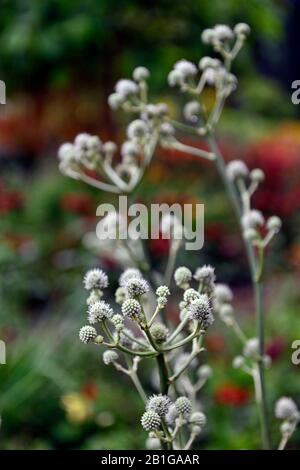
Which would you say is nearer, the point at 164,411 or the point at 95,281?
the point at 164,411

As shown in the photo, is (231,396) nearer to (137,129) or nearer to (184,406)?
(137,129)

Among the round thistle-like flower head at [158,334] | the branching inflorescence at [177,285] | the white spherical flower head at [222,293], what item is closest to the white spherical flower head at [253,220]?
the branching inflorescence at [177,285]

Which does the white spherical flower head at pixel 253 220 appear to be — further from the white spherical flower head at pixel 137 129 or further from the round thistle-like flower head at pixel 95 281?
the round thistle-like flower head at pixel 95 281

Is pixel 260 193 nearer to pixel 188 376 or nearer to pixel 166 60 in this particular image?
pixel 166 60

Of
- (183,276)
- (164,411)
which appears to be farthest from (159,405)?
(183,276)

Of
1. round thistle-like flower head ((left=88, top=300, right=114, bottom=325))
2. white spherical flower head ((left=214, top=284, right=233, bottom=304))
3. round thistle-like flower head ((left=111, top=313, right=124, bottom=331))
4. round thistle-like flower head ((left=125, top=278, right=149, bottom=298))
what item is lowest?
round thistle-like flower head ((left=111, top=313, right=124, bottom=331))

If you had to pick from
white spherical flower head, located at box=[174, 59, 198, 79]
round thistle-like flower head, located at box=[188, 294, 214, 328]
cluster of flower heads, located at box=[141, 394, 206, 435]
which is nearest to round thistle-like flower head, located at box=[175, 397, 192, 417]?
cluster of flower heads, located at box=[141, 394, 206, 435]

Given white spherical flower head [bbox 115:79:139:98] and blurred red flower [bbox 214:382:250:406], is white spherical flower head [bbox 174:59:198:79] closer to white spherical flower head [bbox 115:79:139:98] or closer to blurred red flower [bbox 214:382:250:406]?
white spherical flower head [bbox 115:79:139:98]

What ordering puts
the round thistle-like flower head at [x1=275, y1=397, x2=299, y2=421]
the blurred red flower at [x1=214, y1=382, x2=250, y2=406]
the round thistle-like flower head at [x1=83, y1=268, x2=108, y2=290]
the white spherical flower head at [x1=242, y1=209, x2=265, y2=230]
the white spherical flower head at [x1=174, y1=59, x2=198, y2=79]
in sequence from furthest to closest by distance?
1. the blurred red flower at [x1=214, y1=382, x2=250, y2=406]
2. the white spherical flower head at [x1=174, y1=59, x2=198, y2=79]
3. the white spherical flower head at [x1=242, y1=209, x2=265, y2=230]
4. the round thistle-like flower head at [x1=275, y1=397, x2=299, y2=421]
5. the round thistle-like flower head at [x1=83, y1=268, x2=108, y2=290]
